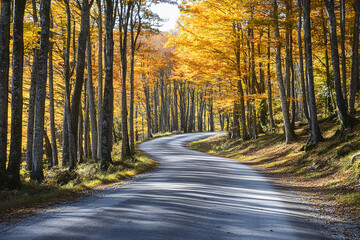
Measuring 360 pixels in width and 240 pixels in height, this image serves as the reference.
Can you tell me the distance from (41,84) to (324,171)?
1082 cm

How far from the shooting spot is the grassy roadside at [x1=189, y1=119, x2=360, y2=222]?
7832mm

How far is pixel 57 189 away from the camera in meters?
9.05

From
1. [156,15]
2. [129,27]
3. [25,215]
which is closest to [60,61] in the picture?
[129,27]

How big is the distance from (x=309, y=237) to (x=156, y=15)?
16485 millimetres

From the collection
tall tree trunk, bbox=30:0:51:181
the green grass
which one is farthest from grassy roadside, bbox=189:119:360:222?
tall tree trunk, bbox=30:0:51:181

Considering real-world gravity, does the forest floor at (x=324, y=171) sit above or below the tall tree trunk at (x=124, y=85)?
below

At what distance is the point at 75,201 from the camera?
7.62 m

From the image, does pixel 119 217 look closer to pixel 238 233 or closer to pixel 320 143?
pixel 238 233

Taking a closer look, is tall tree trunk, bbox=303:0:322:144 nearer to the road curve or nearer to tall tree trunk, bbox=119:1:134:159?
the road curve

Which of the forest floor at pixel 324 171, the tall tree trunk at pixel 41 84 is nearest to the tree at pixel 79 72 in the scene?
the tall tree trunk at pixel 41 84

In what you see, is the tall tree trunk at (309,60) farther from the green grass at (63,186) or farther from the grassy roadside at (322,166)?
the green grass at (63,186)

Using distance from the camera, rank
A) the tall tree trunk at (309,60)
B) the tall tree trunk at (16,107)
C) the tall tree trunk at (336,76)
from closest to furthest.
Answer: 1. the tall tree trunk at (16,107)
2. the tall tree trunk at (336,76)
3. the tall tree trunk at (309,60)

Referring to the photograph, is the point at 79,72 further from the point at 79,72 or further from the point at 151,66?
the point at 151,66

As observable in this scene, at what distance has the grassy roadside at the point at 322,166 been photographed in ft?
25.7
